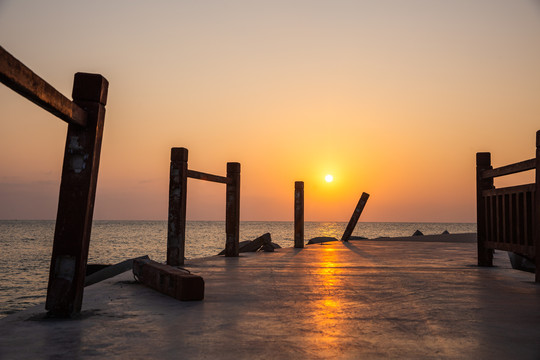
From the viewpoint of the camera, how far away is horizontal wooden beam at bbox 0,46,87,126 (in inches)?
92.4

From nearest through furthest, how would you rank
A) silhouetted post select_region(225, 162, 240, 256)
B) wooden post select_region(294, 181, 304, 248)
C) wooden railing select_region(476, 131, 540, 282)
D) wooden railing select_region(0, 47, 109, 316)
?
wooden railing select_region(0, 47, 109, 316) → wooden railing select_region(476, 131, 540, 282) → silhouetted post select_region(225, 162, 240, 256) → wooden post select_region(294, 181, 304, 248)

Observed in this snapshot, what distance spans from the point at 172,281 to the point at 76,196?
1.24 m

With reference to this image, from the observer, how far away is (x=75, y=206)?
131 inches

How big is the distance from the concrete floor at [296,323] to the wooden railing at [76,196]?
210mm

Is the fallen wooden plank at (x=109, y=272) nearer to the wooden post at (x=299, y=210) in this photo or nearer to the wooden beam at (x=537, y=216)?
the wooden post at (x=299, y=210)

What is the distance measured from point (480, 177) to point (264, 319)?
5466 millimetres

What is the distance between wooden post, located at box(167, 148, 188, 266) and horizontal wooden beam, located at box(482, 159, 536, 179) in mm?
4797

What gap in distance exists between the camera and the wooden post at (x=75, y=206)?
3.28 metres

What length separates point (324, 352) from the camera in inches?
96.0

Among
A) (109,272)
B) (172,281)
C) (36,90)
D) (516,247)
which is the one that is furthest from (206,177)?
(36,90)

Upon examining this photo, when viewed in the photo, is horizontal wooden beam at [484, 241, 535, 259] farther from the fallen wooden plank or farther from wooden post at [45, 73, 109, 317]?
the fallen wooden plank

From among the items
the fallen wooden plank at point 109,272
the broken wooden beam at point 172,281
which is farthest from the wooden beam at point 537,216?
the fallen wooden plank at point 109,272

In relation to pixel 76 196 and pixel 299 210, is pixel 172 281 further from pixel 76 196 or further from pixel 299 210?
pixel 299 210

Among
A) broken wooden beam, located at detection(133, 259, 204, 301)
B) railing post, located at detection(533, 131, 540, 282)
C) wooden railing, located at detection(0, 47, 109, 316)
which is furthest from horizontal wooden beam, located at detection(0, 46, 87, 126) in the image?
railing post, located at detection(533, 131, 540, 282)
